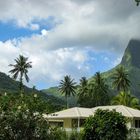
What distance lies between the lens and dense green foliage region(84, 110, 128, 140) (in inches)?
1051

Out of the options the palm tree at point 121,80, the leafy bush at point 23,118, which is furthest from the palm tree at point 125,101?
the leafy bush at point 23,118

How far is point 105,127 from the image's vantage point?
87.7ft

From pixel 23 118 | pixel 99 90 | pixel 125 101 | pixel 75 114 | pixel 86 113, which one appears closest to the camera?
pixel 23 118

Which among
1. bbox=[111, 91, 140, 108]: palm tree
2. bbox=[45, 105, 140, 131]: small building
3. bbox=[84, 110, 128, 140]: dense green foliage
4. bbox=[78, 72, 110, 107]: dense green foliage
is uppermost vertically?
bbox=[78, 72, 110, 107]: dense green foliage

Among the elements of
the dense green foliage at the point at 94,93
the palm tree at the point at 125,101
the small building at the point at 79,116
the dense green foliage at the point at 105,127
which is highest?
the dense green foliage at the point at 94,93

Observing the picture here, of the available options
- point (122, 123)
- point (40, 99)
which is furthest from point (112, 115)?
point (40, 99)

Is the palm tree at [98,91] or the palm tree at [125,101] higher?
the palm tree at [98,91]

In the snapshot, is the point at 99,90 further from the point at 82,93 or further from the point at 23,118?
the point at 23,118

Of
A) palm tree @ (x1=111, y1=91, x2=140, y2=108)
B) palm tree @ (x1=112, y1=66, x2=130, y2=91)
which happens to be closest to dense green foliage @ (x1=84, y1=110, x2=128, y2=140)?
palm tree @ (x1=111, y1=91, x2=140, y2=108)

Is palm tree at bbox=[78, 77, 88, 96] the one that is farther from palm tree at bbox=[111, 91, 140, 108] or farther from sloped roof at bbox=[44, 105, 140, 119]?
sloped roof at bbox=[44, 105, 140, 119]

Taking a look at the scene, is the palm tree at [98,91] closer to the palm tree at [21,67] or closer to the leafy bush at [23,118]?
the palm tree at [21,67]

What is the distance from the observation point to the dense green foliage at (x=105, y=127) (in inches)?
1051

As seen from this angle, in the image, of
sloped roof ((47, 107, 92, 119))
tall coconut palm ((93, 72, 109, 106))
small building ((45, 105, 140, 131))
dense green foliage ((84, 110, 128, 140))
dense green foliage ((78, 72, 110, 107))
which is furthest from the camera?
dense green foliage ((78, 72, 110, 107))

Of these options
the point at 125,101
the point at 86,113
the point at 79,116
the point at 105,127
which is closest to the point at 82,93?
the point at 125,101
